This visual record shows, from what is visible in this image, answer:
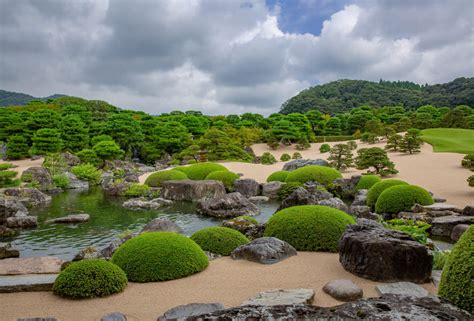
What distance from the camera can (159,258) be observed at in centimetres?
650

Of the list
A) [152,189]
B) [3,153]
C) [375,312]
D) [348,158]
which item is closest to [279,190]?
[152,189]

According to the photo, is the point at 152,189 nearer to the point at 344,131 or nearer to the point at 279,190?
the point at 279,190

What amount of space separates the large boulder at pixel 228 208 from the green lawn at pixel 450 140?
19.5m

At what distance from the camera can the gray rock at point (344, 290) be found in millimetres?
5164

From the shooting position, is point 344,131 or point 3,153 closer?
point 3,153

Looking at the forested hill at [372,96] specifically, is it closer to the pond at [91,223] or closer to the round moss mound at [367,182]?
the round moss mound at [367,182]

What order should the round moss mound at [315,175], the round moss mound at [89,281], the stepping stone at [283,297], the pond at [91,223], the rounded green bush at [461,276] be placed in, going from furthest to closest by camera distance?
the round moss mound at [315,175]
the pond at [91,223]
the round moss mound at [89,281]
the stepping stone at [283,297]
the rounded green bush at [461,276]

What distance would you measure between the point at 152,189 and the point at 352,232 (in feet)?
49.7

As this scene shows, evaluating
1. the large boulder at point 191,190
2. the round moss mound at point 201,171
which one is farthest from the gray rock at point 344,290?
the round moss mound at point 201,171

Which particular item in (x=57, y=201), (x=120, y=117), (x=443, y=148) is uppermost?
(x=120, y=117)

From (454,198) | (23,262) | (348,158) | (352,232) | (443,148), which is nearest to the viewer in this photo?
(352,232)

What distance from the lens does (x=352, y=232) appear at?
22.0ft

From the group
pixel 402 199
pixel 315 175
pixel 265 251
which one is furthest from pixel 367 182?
pixel 265 251

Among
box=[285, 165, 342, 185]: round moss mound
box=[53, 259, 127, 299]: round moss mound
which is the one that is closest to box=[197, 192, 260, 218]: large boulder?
box=[285, 165, 342, 185]: round moss mound
